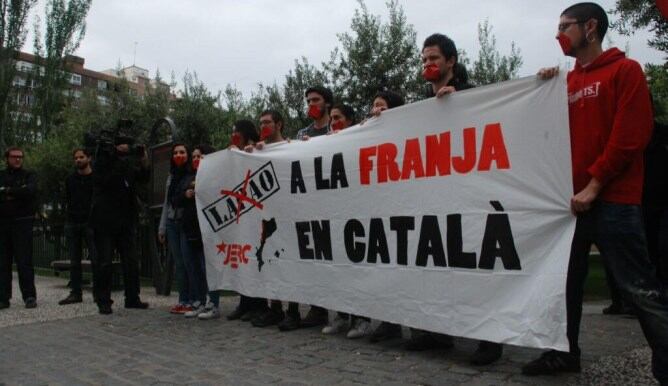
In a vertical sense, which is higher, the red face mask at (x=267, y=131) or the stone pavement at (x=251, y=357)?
the red face mask at (x=267, y=131)

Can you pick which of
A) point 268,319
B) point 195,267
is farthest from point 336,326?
point 195,267

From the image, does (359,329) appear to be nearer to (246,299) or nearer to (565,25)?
(246,299)

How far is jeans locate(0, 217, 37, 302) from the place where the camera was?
7.96 metres

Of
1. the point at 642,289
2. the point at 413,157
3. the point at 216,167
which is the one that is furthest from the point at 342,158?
the point at 642,289

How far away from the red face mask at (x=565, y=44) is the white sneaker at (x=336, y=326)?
3.09m

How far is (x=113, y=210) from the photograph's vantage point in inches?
280

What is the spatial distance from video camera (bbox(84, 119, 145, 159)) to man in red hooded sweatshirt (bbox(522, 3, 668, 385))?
5258 millimetres

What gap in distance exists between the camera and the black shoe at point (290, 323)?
543 cm

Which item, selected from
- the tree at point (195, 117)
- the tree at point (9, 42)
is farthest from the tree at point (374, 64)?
the tree at point (9, 42)

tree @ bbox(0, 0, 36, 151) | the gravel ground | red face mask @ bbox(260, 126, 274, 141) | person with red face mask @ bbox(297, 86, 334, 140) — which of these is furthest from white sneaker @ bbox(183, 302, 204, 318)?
tree @ bbox(0, 0, 36, 151)

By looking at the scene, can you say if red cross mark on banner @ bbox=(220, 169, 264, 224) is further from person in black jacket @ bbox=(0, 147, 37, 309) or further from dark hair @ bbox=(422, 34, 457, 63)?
person in black jacket @ bbox=(0, 147, 37, 309)

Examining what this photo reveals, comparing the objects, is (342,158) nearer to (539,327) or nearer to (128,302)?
(539,327)

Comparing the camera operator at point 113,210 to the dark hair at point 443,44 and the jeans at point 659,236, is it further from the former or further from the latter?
the jeans at point 659,236

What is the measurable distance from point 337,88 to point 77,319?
1209 centimetres
